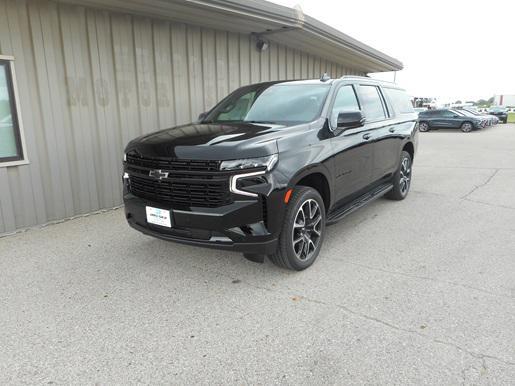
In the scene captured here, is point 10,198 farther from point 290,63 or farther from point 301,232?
point 290,63

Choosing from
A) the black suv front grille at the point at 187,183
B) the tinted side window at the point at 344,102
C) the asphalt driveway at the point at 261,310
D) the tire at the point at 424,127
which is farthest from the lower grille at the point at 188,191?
the tire at the point at 424,127

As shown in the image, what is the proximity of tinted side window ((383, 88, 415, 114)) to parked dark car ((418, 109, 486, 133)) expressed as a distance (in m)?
18.7

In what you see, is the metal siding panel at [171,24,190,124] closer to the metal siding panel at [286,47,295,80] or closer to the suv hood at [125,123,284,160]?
the suv hood at [125,123,284,160]

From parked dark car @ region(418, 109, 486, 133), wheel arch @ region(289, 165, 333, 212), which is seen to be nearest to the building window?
wheel arch @ region(289, 165, 333, 212)

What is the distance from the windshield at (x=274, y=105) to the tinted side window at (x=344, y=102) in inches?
6.5

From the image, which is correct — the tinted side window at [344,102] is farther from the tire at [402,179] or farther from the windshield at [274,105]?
the tire at [402,179]

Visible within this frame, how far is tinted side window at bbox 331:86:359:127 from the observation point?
4.20 metres

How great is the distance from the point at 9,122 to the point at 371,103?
4655mm

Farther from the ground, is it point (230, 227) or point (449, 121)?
point (230, 227)

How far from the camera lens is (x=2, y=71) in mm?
4773

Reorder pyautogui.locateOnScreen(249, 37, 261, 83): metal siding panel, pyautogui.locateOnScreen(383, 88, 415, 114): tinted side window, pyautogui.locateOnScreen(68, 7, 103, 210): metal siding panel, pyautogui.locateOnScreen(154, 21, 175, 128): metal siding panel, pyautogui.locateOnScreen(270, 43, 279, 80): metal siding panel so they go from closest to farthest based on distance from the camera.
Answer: pyautogui.locateOnScreen(68, 7, 103, 210): metal siding panel → pyautogui.locateOnScreen(383, 88, 415, 114): tinted side window → pyautogui.locateOnScreen(154, 21, 175, 128): metal siding panel → pyautogui.locateOnScreen(249, 37, 261, 83): metal siding panel → pyautogui.locateOnScreen(270, 43, 279, 80): metal siding panel

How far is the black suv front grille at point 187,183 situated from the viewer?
3209mm

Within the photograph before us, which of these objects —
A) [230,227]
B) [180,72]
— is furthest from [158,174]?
[180,72]

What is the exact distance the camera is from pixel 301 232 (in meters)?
3.72
